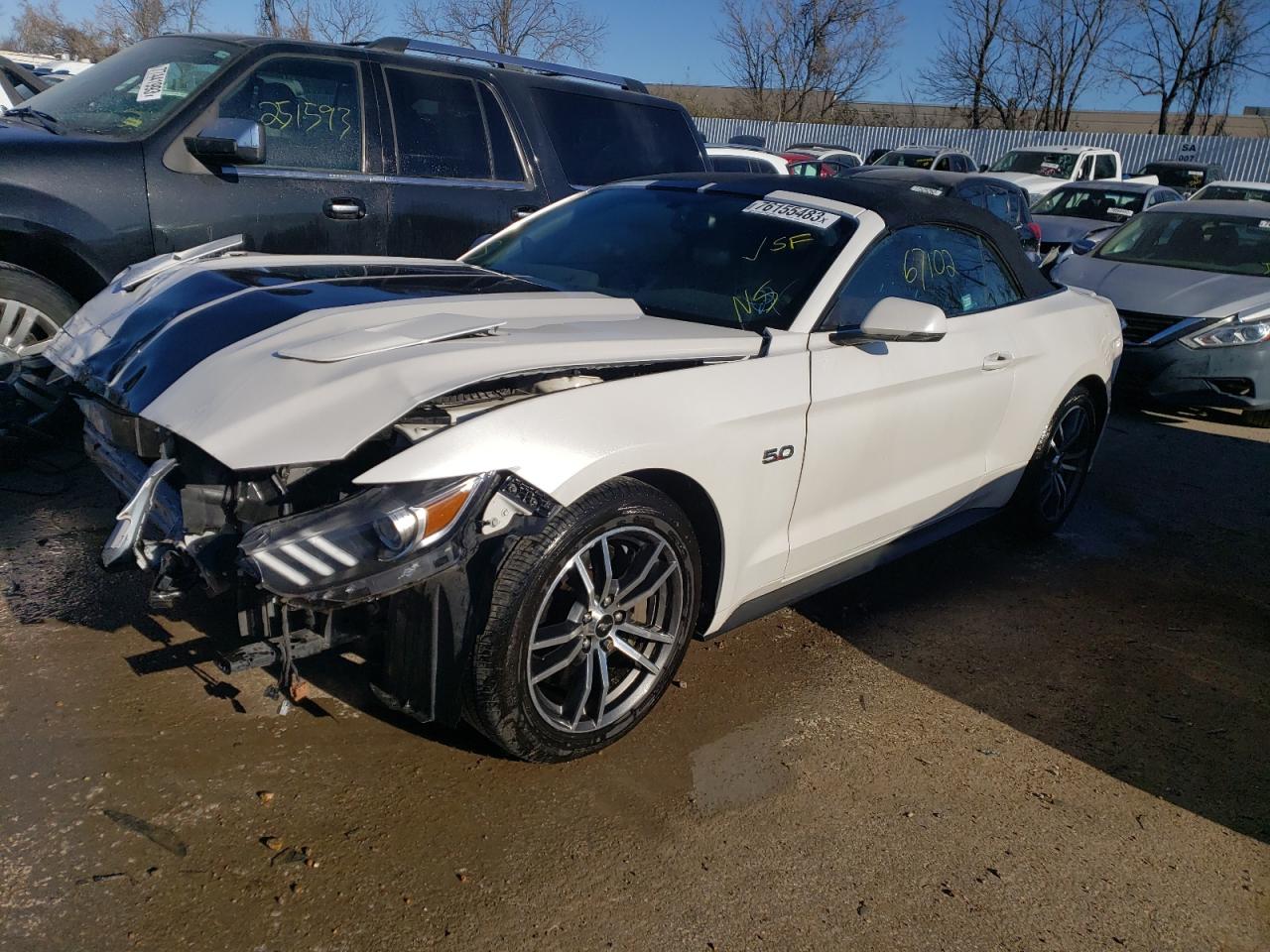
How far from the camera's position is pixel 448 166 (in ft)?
19.4

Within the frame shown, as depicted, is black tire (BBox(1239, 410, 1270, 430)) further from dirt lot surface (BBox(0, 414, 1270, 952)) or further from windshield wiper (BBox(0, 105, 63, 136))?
windshield wiper (BBox(0, 105, 63, 136))

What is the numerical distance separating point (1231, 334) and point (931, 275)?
4617 millimetres

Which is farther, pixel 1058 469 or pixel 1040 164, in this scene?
pixel 1040 164

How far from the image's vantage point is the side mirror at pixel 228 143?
483 centimetres

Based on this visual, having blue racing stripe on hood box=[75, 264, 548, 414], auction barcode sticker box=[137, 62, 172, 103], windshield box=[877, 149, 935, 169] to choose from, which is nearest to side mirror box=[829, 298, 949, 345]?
blue racing stripe on hood box=[75, 264, 548, 414]

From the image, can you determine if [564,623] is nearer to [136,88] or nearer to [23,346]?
[23,346]

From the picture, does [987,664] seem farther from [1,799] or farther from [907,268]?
[1,799]

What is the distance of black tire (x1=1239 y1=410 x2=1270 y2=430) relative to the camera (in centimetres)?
820

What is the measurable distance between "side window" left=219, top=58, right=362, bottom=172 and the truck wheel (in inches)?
48.4

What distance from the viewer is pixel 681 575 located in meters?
3.13

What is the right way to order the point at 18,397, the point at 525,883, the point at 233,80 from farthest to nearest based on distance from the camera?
1. the point at 233,80
2. the point at 18,397
3. the point at 525,883

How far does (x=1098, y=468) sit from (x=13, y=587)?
238 inches

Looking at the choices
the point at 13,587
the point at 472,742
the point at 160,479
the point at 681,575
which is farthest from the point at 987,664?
the point at 13,587

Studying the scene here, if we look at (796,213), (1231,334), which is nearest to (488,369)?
(796,213)
